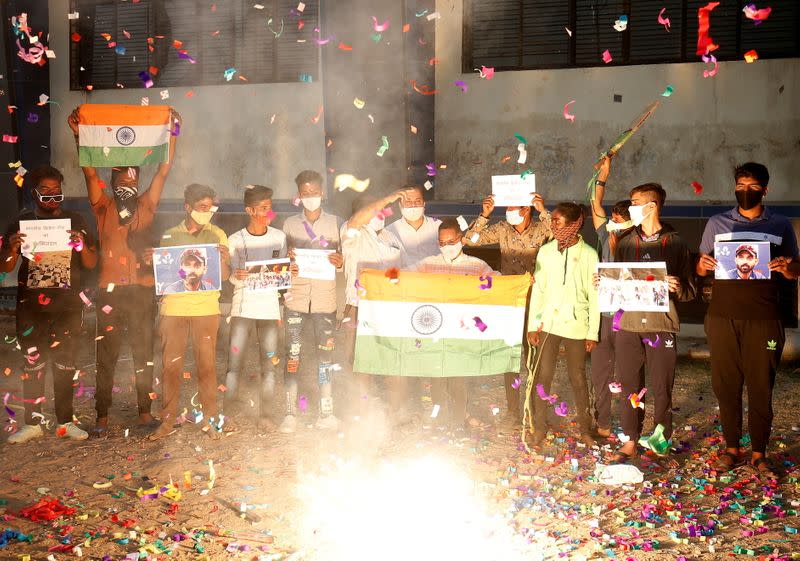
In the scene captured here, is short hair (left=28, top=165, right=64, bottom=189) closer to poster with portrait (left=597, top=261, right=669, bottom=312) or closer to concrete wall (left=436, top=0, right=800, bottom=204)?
poster with portrait (left=597, top=261, right=669, bottom=312)

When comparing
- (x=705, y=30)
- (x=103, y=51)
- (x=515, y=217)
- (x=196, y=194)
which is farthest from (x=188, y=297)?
(x=103, y=51)

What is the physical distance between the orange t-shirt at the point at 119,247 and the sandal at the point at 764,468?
194 inches

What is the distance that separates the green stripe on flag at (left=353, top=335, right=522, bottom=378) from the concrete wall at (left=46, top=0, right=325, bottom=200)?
6170mm

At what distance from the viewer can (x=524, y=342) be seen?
756cm

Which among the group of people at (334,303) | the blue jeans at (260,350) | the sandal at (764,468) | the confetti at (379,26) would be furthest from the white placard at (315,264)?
A: the confetti at (379,26)

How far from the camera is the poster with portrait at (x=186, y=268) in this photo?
685cm

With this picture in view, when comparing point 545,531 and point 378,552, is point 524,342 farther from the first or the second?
point 378,552

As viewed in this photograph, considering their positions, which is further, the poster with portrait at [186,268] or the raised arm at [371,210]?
the raised arm at [371,210]

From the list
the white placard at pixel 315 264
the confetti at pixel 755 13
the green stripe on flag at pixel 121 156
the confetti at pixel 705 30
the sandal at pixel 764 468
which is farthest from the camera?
the confetti at pixel 705 30

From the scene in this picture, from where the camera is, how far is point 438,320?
7.05 meters

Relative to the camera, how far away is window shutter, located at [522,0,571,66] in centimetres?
1174

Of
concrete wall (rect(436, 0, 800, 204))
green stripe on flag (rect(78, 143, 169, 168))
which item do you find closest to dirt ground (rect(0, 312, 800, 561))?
green stripe on flag (rect(78, 143, 169, 168))

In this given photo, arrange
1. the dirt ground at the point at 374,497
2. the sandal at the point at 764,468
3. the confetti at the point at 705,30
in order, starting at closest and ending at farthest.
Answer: the dirt ground at the point at 374,497 → the sandal at the point at 764,468 → the confetti at the point at 705,30

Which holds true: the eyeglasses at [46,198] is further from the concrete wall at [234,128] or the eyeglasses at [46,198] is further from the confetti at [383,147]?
the concrete wall at [234,128]
